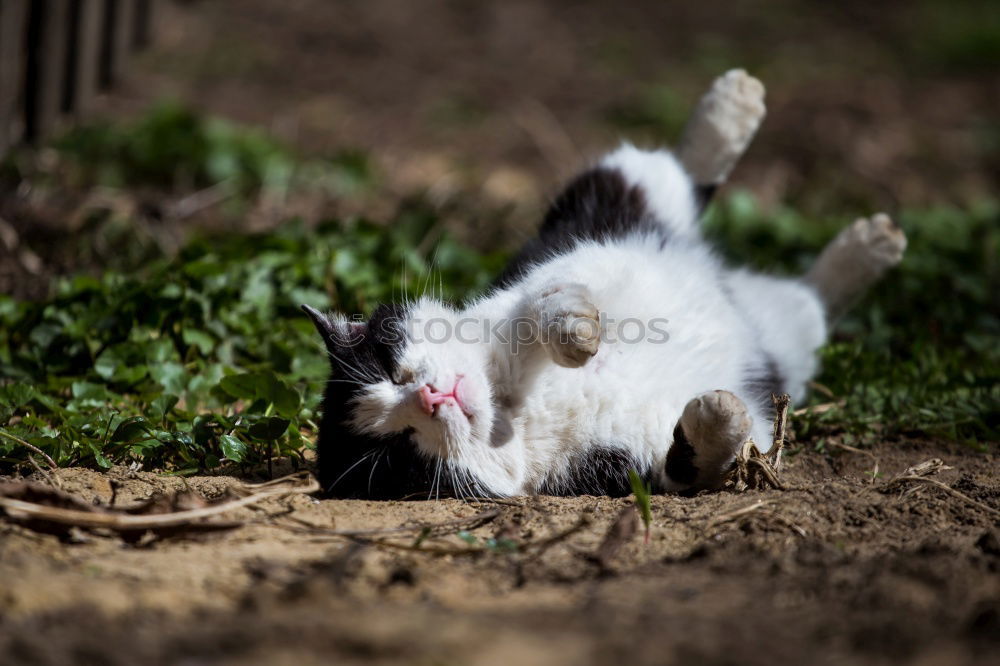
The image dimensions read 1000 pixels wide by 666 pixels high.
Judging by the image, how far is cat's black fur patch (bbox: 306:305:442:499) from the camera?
234 centimetres

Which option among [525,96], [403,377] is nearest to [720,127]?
[403,377]

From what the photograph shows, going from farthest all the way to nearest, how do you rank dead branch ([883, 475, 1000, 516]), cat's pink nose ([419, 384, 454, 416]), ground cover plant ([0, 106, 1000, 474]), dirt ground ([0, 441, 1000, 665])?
ground cover plant ([0, 106, 1000, 474]) < cat's pink nose ([419, 384, 454, 416]) < dead branch ([883, 475, 1000, 516]) < dirt ground ([0, 441, 1000, 665])

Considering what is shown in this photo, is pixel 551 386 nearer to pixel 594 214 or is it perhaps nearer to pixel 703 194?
pixel 594 214

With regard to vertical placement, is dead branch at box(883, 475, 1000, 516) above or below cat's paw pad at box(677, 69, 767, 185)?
below

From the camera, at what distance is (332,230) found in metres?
3.78

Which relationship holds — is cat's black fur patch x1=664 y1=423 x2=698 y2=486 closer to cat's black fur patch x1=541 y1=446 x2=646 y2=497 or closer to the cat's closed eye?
cat's black fur patch x1=541 y1=446 x2=646 y2=497

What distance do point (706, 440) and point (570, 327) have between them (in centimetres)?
45

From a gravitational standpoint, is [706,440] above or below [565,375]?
below

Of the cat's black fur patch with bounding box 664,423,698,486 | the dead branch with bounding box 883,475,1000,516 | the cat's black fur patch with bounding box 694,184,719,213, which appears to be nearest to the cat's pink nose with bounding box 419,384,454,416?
the cat's black fur patch with bounding box 664,423,698,486

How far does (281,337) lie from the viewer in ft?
10.6

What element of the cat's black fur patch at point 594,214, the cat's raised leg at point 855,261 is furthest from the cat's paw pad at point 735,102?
the cat's raised leg at point 855,261

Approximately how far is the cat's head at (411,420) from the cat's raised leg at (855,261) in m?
1.52

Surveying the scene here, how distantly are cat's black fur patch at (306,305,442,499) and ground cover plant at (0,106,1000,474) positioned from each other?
20 centimetres

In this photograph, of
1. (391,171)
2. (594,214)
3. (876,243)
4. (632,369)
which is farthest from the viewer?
(391,171)
